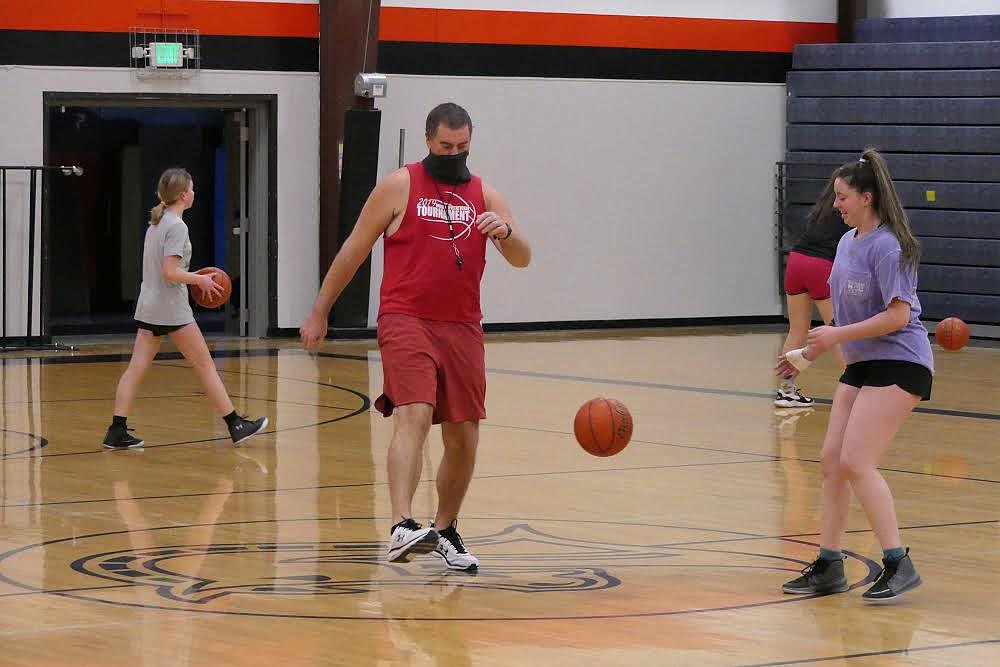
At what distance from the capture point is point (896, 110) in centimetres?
2214

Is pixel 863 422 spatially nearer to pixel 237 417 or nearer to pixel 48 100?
pixel 237 417

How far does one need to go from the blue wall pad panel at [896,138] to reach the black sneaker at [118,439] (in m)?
13.1

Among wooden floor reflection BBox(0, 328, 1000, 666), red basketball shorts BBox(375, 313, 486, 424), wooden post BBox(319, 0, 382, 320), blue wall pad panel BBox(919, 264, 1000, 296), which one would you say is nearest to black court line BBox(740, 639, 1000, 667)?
wooden floor reflection BBox(0, 328, 1000, 666)

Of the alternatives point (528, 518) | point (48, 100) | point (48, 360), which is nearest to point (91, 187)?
point (48, 100)

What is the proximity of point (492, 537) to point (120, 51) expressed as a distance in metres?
12.3

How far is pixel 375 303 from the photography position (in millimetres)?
21359

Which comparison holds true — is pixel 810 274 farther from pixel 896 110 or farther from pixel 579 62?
pixel 896 110

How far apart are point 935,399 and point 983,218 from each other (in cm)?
710

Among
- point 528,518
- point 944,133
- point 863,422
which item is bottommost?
point 528,518

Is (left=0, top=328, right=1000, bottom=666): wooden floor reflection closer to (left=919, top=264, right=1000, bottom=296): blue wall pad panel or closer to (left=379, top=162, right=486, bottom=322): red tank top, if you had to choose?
(left=379, top=162, right=486, bottom=322): red tank top

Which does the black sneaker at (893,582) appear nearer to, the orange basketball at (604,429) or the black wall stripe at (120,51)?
the orange basketball at (604,429)

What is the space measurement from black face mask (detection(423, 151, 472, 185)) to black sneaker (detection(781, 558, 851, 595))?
7.22ft

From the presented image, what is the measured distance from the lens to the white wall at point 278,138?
18.8 metres

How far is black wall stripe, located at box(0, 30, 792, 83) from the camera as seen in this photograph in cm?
1892
